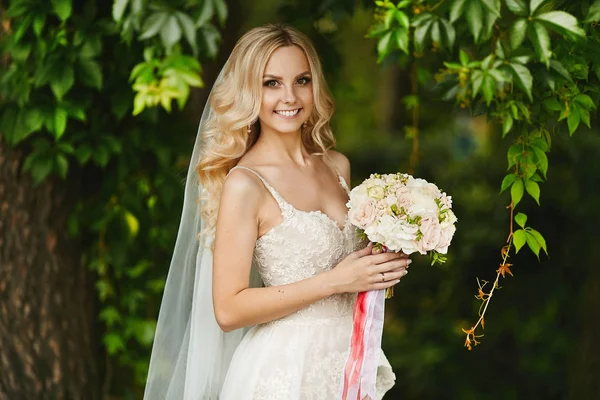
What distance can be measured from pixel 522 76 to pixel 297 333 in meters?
1.16

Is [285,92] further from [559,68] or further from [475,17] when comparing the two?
[559,68]

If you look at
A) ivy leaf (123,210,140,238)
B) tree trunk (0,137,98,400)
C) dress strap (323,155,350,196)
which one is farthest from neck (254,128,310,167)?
tree trunk (0,137,98,400)

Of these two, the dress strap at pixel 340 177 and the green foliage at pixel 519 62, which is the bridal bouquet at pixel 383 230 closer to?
the green foliage at pixel 519 62

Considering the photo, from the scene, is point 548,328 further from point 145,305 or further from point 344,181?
point 344,181

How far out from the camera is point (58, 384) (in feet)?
13.3

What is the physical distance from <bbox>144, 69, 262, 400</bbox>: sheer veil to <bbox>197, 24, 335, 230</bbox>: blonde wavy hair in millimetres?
57

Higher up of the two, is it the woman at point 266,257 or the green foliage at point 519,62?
the green foliage at point 519,62

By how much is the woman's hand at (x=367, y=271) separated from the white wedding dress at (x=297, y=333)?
19 cm

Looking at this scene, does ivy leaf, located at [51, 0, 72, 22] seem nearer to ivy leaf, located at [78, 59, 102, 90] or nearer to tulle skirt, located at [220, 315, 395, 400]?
ivy leaf, located at [78, 59, 102, 90]

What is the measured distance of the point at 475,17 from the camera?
8.05 ft

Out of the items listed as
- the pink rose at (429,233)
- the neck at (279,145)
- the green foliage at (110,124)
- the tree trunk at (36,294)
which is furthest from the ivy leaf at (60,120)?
the pink rose at (429,233)

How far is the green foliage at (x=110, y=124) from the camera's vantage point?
3.19 meters

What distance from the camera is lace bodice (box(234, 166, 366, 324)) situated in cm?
291

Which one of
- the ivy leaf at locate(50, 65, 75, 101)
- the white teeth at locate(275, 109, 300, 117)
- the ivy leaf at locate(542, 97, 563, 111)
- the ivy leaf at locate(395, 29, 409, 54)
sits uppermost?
the ivy leaf at locate(395, 29, 409, 54)
